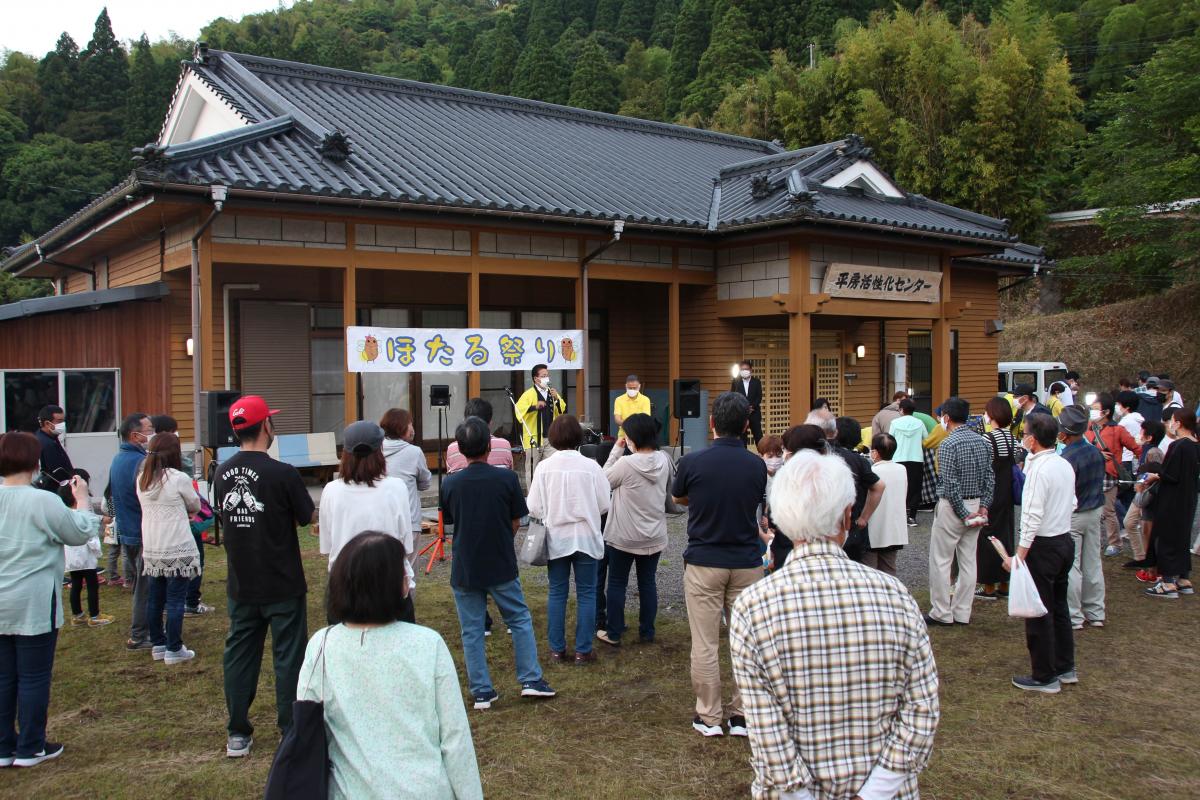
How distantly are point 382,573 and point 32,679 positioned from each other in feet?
9.77

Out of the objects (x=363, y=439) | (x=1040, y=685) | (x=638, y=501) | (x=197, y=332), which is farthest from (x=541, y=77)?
(x=1040, y=685)

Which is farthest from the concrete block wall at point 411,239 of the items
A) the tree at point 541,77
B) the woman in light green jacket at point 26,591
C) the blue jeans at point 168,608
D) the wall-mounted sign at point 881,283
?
the tree at point 541,77

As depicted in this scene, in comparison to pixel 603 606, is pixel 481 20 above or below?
above

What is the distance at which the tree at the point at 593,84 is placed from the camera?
41938mm

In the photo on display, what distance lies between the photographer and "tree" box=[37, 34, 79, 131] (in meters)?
42.5

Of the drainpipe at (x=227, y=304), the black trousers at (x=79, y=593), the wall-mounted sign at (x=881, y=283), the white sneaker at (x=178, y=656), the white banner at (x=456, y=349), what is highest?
the wall-mounted sign at (x=881, y=283)

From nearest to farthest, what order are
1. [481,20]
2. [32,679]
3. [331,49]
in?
[32,679] < [331,49] < [481,20]

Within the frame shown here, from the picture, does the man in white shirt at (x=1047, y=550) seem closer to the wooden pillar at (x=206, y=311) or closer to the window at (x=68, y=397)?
the wooden pillar at (x=206, y=311)

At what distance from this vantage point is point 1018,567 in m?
4.69

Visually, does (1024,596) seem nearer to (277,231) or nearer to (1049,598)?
(1049,598)

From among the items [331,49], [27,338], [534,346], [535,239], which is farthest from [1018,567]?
[331,49]

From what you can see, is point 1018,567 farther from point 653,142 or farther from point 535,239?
point 653,142

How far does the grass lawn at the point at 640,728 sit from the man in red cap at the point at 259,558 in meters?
0.47

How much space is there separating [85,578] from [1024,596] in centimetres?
646
